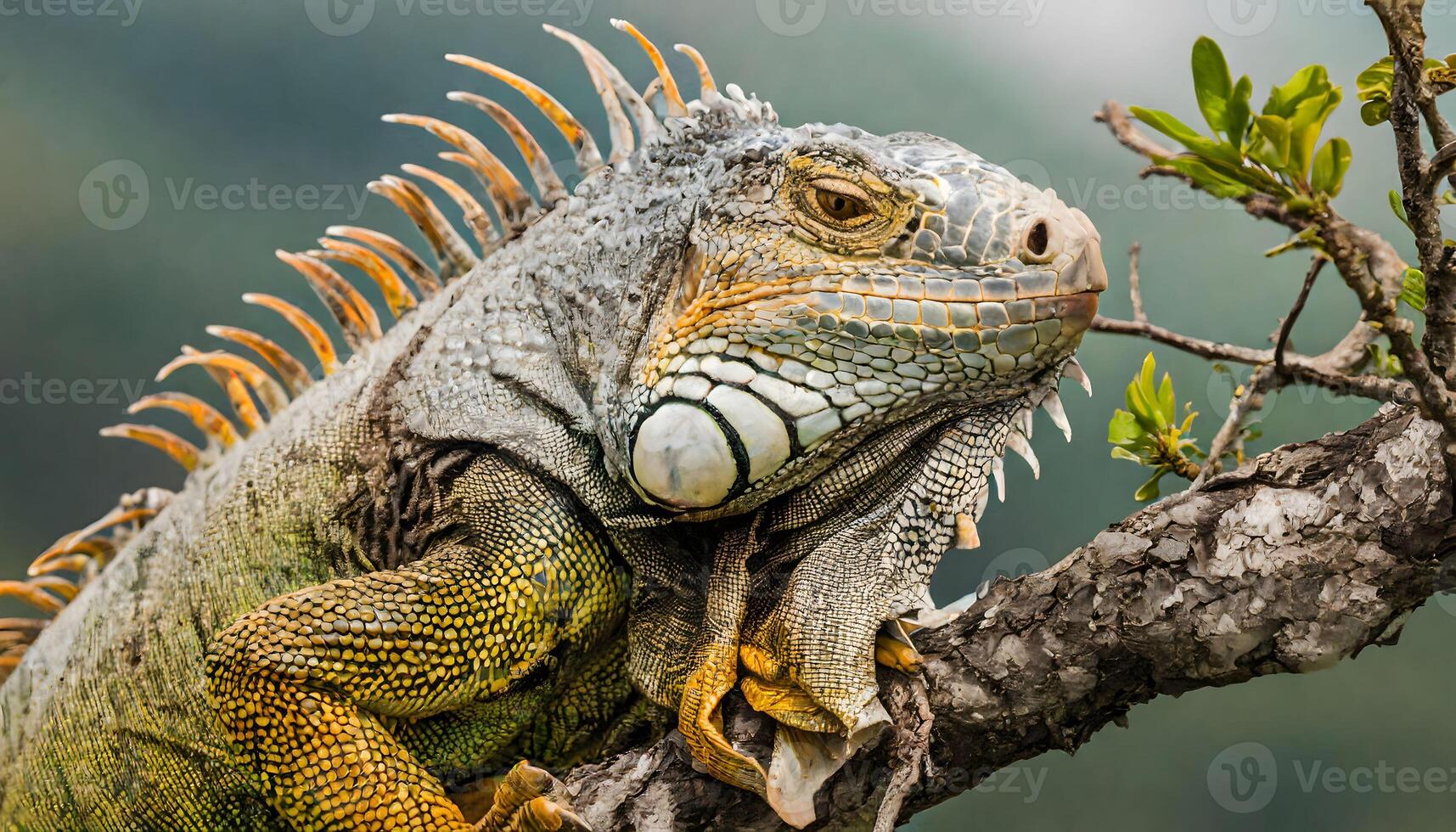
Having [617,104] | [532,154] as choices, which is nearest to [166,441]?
[532,154]

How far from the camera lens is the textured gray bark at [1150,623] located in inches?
58.9

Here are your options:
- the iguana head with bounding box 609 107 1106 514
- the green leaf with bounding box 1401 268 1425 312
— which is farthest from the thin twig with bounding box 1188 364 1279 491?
the iguana head with bounding box 609 107 1106 514

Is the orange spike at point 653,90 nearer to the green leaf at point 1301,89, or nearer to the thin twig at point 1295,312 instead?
the green leaf at point 1301,89

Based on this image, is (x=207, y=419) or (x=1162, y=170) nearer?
(x=1162, y=170)

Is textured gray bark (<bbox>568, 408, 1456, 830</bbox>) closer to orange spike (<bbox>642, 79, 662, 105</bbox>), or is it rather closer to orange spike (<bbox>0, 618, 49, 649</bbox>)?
orange spike (<bbox>642, 79, 662, 105</bbox>)

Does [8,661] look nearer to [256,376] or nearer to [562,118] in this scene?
[256,376]

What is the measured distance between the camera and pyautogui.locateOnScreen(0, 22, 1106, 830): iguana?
177 centimetres

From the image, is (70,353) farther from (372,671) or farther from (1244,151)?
(1244,151)

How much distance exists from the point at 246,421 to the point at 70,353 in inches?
98.9

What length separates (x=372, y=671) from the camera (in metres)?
1.89

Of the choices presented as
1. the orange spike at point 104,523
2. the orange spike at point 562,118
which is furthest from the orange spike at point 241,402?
the orange spike at point 562,118

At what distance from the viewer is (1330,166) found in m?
2.03

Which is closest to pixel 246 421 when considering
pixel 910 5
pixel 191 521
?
pixel 191 521

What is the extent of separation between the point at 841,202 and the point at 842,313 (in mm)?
212
